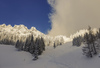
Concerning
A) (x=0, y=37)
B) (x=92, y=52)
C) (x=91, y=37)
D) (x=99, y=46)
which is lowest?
(x=92, y=52)

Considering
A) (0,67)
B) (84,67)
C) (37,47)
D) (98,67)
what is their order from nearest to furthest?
1. (98,67)
2. (84,67)
3. (0,67)
4. (37,47)

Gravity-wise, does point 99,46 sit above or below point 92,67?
above

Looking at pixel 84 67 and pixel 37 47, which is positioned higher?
pixel 37 47

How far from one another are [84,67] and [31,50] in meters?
39.2

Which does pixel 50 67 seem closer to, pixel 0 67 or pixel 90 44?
pixel 90 44

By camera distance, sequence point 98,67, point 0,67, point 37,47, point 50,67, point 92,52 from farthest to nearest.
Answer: point 37,47
point 0,67
point 92,52
point 50,67
point 98,67

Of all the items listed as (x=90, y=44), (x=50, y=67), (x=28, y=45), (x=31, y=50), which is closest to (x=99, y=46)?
(x=90, y=44)

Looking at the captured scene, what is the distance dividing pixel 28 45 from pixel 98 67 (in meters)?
49.7

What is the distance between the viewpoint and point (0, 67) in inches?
1099

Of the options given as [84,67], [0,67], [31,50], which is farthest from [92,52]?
[31,50]

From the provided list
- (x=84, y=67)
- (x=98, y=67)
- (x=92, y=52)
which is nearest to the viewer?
(x=98, y=67)

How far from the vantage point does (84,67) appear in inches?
750

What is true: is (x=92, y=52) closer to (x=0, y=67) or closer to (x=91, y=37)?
(x=91, y=37)

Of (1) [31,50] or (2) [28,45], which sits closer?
(1) [31,50]
